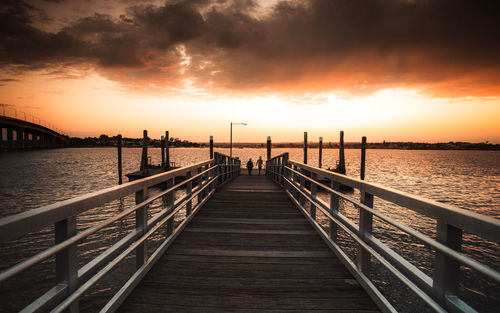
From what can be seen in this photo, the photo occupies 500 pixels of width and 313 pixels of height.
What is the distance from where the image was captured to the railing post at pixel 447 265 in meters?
1.66

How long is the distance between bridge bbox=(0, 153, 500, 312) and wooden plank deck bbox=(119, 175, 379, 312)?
0.04 ft

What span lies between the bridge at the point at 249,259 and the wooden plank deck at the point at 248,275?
0.04 feet

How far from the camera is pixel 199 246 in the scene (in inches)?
155

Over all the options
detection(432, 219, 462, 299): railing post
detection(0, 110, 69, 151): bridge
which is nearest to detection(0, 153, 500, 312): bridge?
detection(432, 219, 462, 299): railing post

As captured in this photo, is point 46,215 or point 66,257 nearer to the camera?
point 46,215

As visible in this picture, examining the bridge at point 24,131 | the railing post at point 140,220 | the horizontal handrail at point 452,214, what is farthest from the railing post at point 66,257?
the bridge at point 24,131

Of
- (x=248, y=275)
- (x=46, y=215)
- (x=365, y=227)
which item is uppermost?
(x=46, y=215)

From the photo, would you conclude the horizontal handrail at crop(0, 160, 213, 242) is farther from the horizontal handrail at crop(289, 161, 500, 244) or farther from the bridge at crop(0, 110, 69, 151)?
the bridge at crop(0, 110, 69, 151)

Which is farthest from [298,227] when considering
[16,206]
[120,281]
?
[16,206]

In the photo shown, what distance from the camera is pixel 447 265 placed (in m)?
1.68

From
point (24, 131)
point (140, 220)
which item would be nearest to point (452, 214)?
point (140, 220)

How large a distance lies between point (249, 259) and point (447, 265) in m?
2.31

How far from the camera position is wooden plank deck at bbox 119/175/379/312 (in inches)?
100

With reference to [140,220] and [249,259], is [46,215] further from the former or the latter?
[249,259]
